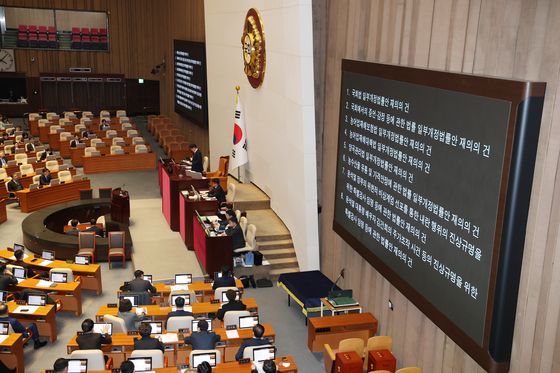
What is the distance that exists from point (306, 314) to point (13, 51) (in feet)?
82.7

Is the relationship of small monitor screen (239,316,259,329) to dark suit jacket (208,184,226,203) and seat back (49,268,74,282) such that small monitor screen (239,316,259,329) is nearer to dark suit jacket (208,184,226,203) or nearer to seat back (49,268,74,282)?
seat back (49,268,74,282)

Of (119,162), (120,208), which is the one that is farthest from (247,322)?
(119,162)

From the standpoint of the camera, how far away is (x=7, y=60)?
2958cm

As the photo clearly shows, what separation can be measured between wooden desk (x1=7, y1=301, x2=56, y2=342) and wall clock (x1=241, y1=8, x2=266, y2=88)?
7595 mm

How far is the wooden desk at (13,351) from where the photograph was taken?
8.92 m

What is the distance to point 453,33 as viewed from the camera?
23.6ft

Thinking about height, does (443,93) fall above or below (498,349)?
above

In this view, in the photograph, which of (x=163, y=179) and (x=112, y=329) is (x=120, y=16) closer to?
(x=163, y=179)

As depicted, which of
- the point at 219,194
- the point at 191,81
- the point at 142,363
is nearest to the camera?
the point at 142,363

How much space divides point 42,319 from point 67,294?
1110mm

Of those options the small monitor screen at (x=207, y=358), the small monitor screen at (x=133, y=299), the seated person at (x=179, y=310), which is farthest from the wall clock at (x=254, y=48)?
the small monitor screen at (x=207, y=358)

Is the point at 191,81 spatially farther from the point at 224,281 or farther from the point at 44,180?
the point at 224,281

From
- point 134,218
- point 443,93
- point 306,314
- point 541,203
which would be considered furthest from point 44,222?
point 541,203

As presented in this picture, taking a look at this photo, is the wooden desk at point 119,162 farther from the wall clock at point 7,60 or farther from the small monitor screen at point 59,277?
the wall clock at point 7,60
